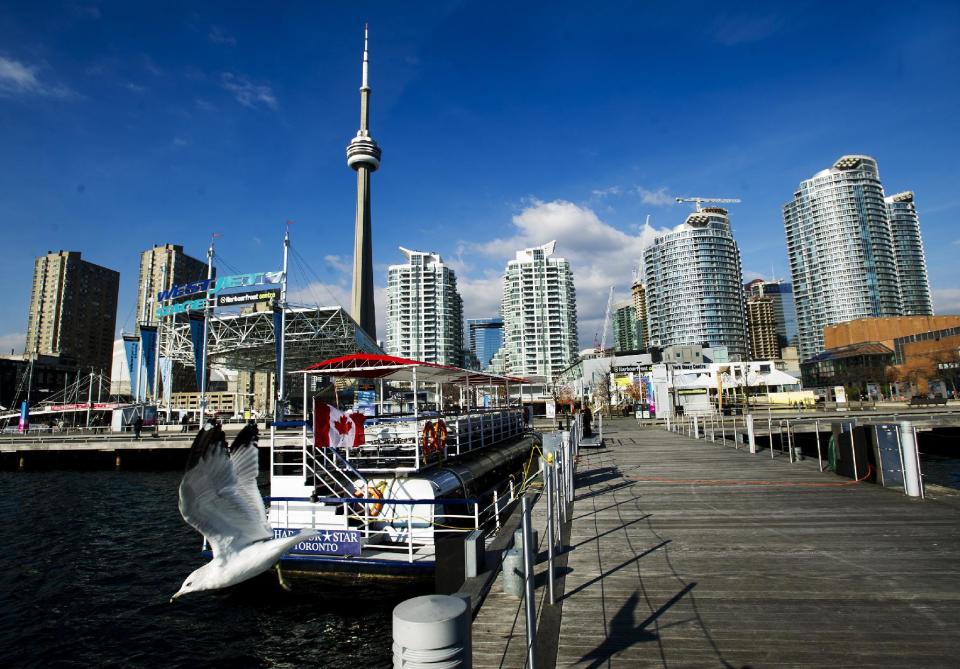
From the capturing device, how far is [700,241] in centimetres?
17300

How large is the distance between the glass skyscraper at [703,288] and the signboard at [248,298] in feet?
474

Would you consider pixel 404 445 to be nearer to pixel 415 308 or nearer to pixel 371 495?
pixel 371 495

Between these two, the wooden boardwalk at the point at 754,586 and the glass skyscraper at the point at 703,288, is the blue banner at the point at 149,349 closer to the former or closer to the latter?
the wooden boardwalk at the point at 754,586

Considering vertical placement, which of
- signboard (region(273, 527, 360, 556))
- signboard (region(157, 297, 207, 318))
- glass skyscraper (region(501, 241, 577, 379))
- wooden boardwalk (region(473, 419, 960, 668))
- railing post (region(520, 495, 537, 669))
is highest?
glass skyscraper (region(501, 241, 577, 379))

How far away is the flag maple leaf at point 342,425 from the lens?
12086 millimetres

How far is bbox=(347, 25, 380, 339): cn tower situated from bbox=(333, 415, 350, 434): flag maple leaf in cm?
12764

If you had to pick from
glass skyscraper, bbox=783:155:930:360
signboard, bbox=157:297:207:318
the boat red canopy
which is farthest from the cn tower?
glass skyscraper, bbox=783:155:930:360

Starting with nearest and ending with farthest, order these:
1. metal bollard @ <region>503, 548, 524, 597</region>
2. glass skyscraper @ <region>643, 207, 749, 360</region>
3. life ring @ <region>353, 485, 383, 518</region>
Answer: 1. metal bollard @ <region>503, 548, 524, 597</region>
2. life ring @ <region>353, 485, 383, 518</region>
3. glass skyscraper @ <region>643, 207, 749, 360</region>

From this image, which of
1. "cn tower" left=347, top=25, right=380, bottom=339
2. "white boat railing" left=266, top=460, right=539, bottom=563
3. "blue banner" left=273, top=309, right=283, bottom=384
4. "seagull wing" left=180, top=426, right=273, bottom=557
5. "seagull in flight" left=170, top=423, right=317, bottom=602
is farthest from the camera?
"cn tower" left=347, top=25, right=380, bottom=339

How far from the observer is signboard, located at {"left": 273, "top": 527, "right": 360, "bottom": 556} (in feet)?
38.3

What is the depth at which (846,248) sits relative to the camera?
178500mm

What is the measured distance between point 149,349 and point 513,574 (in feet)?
247

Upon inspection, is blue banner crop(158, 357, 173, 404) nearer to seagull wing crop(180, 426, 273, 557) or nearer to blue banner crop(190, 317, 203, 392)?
blue banner crop(190, 317, 203, 392)

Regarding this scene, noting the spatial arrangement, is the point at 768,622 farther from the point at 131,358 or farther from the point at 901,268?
the point at 901,268
